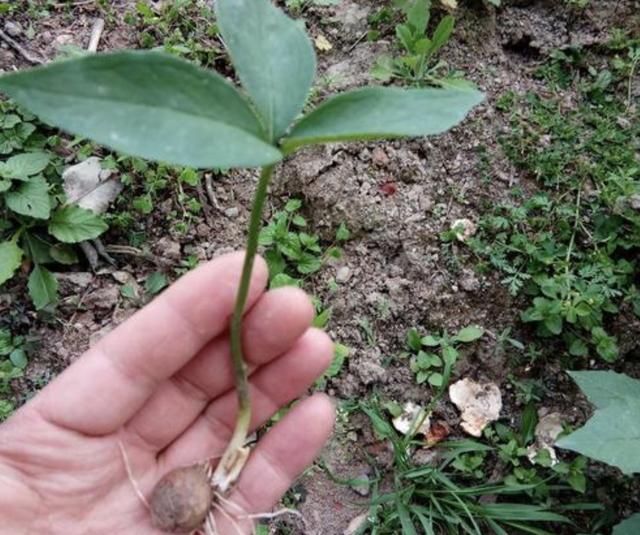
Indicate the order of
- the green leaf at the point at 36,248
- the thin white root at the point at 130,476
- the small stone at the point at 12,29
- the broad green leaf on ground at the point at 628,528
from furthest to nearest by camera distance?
1. the small stone at the point at 12,29
2. the green leaf at the point at 36,248
3. the broad green leaf on ground at the point at 628,528
4. the thin white root at the point at 130,476

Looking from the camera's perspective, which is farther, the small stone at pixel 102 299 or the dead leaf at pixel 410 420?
the small stone at pixel 102 299

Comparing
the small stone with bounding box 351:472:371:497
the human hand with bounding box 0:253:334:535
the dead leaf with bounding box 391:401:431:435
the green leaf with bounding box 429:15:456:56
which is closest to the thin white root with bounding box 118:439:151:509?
the human hand with bounding box 0:253:334:535

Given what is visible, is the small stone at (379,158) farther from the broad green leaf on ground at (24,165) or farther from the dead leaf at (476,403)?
the broad green leaf on ground at (24,165)

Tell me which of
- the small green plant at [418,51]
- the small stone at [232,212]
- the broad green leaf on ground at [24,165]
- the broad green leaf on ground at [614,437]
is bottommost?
the small stone at [232,212]

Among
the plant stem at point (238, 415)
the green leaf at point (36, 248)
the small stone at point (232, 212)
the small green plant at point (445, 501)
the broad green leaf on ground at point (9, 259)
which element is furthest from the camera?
the small stone at point (232, 212)

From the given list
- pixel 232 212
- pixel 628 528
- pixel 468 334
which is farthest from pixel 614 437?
pixel 232 212

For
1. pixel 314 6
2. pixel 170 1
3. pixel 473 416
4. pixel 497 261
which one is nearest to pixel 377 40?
pixel 314 6

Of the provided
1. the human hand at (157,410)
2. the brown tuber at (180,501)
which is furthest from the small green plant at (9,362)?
the brown tuber at (180,501)
